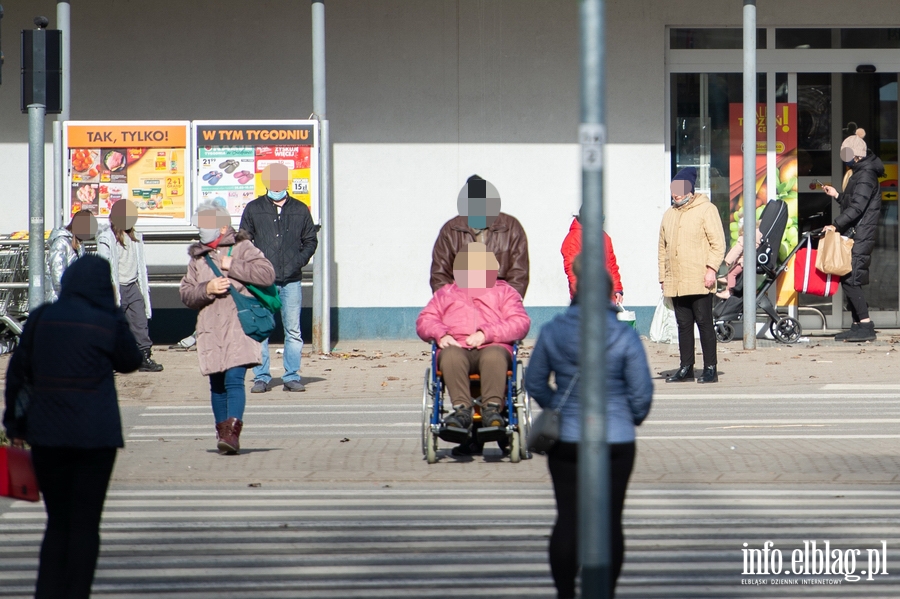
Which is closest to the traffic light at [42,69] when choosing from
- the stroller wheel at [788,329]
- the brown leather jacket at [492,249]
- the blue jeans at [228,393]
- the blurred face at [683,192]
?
the blue jeans at [228,393]

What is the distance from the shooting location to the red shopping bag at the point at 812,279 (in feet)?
47.9

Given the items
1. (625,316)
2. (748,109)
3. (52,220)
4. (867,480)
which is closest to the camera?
(867,480)

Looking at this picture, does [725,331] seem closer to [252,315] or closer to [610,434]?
[252,315]

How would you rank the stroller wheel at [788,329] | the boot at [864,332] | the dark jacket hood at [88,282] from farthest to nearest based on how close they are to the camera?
1. the stroller wheel at [788,329]
2. the boot at [864,332]
3. the dark jacket hood at [88,282]

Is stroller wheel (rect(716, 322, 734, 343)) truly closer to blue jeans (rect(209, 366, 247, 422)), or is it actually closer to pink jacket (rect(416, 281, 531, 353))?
pink jacket (rect(416, 281, 531, 353))

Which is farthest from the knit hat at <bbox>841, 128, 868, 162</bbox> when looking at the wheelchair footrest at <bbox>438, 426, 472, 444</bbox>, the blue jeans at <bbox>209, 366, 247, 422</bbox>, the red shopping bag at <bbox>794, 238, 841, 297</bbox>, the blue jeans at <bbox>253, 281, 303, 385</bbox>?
the blue jeans at <bbox>209, 366, 247, 422</bbox>

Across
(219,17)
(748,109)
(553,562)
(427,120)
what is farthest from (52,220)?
(553,562)

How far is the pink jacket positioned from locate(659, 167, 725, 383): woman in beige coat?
380 cm

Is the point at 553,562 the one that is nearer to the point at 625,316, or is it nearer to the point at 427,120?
the point at 625,316

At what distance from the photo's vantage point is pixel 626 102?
50.3 ft

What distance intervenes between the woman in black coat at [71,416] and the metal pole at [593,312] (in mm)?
2091

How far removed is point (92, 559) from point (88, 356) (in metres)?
0.75

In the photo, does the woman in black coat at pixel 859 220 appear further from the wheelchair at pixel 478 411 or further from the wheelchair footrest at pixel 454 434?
the wheelchair footrest at pixel 454 434

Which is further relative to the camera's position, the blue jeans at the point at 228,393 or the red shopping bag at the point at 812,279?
the red shopping bag at the point at 812,279
